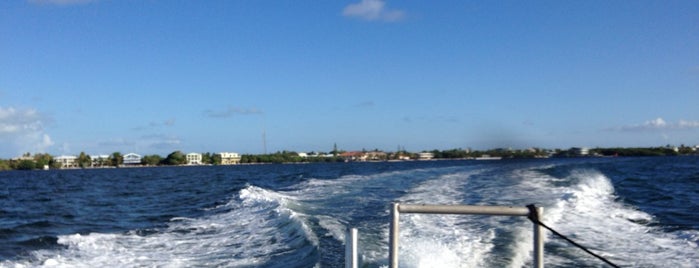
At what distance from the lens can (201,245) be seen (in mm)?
11711

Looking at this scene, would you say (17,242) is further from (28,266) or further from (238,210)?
(238,210)

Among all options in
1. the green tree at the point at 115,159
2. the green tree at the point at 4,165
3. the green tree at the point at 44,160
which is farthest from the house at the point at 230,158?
the green tree at the point at 4,165

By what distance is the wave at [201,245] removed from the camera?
9.85 meters

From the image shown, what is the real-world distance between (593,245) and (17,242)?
39.9 ft

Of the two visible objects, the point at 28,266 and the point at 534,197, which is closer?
the point at 28,266

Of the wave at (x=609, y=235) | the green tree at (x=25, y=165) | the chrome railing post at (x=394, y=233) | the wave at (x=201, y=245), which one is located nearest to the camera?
the chrome railing post at (x=394, y=233)

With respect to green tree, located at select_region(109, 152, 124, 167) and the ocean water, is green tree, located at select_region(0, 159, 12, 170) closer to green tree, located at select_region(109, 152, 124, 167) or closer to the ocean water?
green tree, located at select_region(109, 152, 124, 167)

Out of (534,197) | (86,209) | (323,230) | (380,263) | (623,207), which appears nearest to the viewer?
(380,263)

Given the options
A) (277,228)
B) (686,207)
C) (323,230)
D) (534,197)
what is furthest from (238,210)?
(686,207)

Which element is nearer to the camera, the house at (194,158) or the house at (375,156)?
the house at (375,156)

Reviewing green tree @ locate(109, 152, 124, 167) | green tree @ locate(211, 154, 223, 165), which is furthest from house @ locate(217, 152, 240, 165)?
green tree @ locate(109, 152, 124, 167)

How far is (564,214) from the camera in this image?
13.2 metres

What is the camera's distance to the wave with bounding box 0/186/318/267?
388 inches

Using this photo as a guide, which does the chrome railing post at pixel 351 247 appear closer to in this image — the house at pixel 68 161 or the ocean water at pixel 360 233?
the ocean water at pixel 360 233
